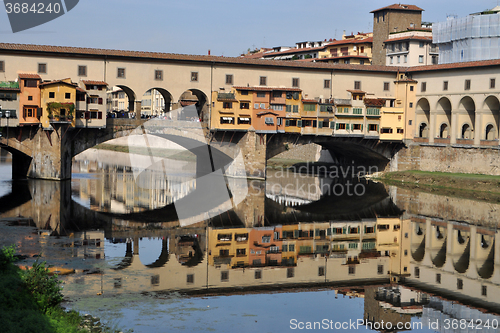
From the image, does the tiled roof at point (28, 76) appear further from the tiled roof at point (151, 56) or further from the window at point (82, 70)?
the window at point (82, 70)

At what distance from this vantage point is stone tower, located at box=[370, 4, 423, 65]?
7400 centimetres

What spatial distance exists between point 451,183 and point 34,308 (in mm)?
39571

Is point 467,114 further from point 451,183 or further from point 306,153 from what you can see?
point 306,153

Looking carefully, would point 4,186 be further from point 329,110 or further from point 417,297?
point 417,297

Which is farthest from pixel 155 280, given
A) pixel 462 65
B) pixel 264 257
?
pixel 462 65

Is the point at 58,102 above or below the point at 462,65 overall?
below

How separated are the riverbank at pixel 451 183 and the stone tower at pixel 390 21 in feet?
85.7

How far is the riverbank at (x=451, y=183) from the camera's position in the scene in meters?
43.6

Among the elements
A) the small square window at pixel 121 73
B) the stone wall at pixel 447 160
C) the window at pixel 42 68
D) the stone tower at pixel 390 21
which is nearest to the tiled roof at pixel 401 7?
the stone tower at pixel 390 21

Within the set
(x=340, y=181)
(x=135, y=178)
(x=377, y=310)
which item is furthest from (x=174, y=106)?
(x=377, y=310)

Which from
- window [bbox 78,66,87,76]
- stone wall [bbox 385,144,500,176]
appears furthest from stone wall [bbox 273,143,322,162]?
window [bbox 78,66,87,76]

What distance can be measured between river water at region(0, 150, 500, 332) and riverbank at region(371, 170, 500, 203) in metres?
2.85

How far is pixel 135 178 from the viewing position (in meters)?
52.1

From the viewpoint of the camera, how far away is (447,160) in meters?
52.8
